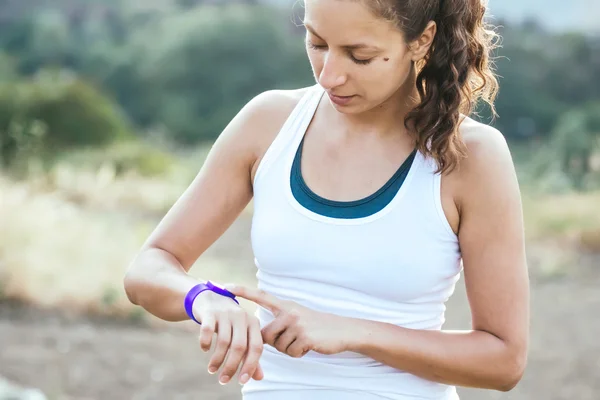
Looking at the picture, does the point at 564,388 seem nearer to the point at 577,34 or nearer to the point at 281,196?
the point at 281,196

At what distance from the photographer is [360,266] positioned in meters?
1.70

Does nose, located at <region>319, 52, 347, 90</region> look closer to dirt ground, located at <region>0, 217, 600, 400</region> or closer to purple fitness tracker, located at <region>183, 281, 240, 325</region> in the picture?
purple fitness tracker, located at <region>183, 281, 240, 325</region>

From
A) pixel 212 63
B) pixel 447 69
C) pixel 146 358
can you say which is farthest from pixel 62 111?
pixel 447 69

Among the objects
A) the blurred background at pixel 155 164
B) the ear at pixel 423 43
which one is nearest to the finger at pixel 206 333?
the ear at pixel 423 43

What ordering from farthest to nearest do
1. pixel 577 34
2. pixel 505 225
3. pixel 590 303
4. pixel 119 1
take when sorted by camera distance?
pixel 119 1
pixel 577 34
pixel 590 303
pixel 505 225

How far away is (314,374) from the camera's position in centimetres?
174

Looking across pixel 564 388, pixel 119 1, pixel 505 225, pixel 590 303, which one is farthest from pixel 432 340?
pixel 119 1

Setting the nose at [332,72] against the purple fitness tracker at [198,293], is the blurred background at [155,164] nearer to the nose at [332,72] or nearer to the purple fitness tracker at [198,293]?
the nose at [332,72]

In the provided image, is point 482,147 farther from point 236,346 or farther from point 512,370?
point 236,346

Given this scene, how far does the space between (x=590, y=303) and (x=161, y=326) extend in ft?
10.0

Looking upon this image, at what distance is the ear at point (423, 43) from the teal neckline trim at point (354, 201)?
184 mm

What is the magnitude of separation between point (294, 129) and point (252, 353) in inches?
18.1

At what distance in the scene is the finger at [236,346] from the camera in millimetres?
1578

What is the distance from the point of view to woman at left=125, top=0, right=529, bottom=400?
168cm
